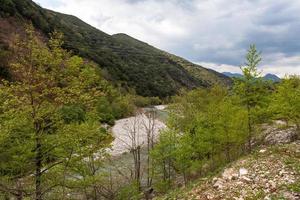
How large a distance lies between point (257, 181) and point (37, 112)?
433 inches

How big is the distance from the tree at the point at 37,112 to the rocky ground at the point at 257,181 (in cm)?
664

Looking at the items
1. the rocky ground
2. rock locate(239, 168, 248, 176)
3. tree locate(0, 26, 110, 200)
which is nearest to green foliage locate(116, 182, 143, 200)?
the rocky ground

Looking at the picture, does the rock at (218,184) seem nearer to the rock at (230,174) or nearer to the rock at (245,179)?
the rock at (230,174)

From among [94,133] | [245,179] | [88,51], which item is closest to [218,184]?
[245,179]

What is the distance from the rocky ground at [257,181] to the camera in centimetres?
1511

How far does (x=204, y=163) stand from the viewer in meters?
29.6

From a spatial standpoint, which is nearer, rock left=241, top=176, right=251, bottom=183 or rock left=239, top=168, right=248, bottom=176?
rock left=241, top=176, right=251, bottom=183

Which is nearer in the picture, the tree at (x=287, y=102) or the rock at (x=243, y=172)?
the rock at (x=243, y=172)

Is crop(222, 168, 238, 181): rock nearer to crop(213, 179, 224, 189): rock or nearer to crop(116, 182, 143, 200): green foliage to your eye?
crop(213, 179, 224, 189): rock

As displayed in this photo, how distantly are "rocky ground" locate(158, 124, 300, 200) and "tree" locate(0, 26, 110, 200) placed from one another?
6643 millimetres

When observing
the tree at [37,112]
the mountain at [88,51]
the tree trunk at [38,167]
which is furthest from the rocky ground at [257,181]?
the mountain at [88,51]

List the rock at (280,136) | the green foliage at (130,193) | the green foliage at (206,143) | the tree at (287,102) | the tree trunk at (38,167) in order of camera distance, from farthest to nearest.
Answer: the rock at (280,136)
the tree at (287,102)
the green foliage at (206,143)
the green foliage at (130,193)
the tree trunk at (38,167)

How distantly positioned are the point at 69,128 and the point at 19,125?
2.37m

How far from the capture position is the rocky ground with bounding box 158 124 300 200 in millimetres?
15106
